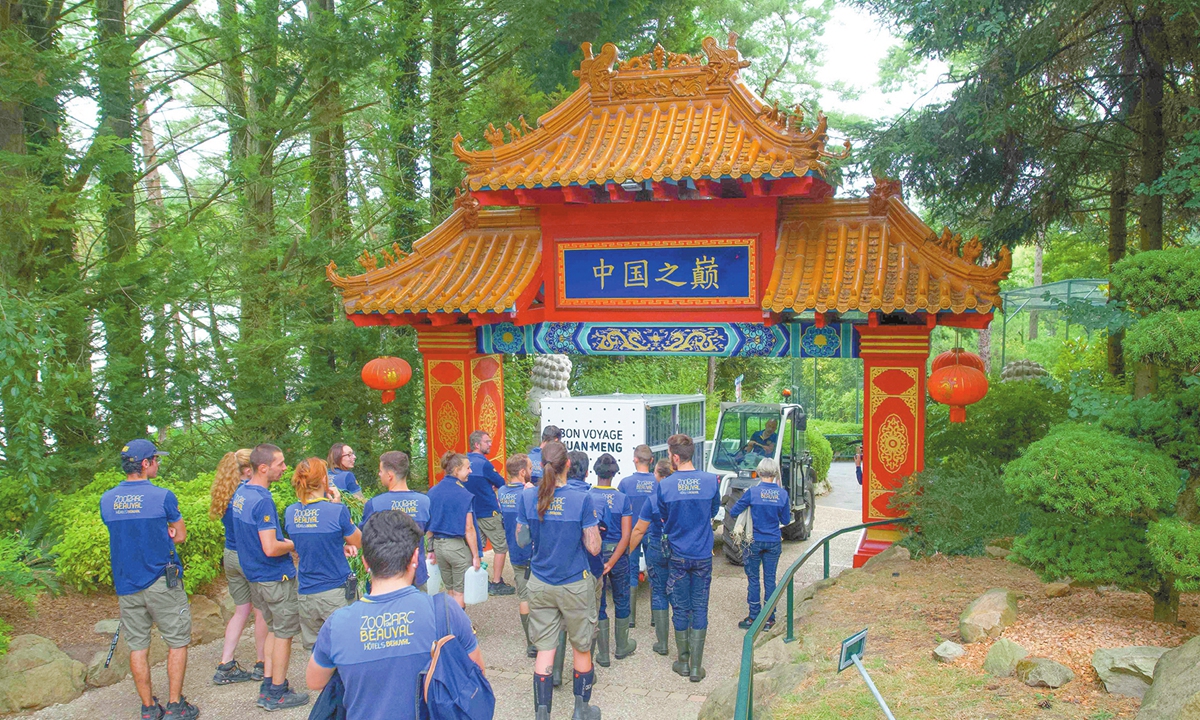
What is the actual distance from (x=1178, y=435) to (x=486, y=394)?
7.11 metres

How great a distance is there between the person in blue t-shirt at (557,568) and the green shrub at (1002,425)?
254 inches

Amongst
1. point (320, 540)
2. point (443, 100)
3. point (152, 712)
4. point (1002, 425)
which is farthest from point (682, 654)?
point (443, 100)

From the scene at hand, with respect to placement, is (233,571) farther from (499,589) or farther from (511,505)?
(499,589)

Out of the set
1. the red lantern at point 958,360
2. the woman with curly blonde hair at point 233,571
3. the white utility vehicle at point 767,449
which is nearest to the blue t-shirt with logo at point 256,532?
the woman with curly blonde hair at point 233,571

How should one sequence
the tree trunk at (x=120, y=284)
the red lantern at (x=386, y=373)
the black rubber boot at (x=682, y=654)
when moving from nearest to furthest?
the black rubber boot at (x=682, y=654)
the tree trunk at (x=120, y=284)
the red lantern at (x=386, y=373)

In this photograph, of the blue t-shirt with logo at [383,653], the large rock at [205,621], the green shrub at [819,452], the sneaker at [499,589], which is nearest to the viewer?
the blue t-shirt with logo at [383,653]

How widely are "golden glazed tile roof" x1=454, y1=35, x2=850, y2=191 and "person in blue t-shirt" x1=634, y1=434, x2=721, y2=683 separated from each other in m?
3.03

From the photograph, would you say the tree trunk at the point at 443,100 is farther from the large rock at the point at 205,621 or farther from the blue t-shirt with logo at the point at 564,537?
the blue t-shirt with logo at the point at 564,537

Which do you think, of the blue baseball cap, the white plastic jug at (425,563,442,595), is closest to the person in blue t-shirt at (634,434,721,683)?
the white plastic jug at (425,563,442,595)

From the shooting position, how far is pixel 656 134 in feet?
30.0

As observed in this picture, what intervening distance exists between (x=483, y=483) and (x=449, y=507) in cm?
103

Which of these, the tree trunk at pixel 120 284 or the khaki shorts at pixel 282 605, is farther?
the tree trunk at pixel 120 284

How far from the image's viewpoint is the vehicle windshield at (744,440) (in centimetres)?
1143

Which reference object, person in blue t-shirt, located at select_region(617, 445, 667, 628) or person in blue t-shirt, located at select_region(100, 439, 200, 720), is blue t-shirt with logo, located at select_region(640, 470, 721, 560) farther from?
person in blue t-shirt, located at select_region(100, 439, 200, 720)
